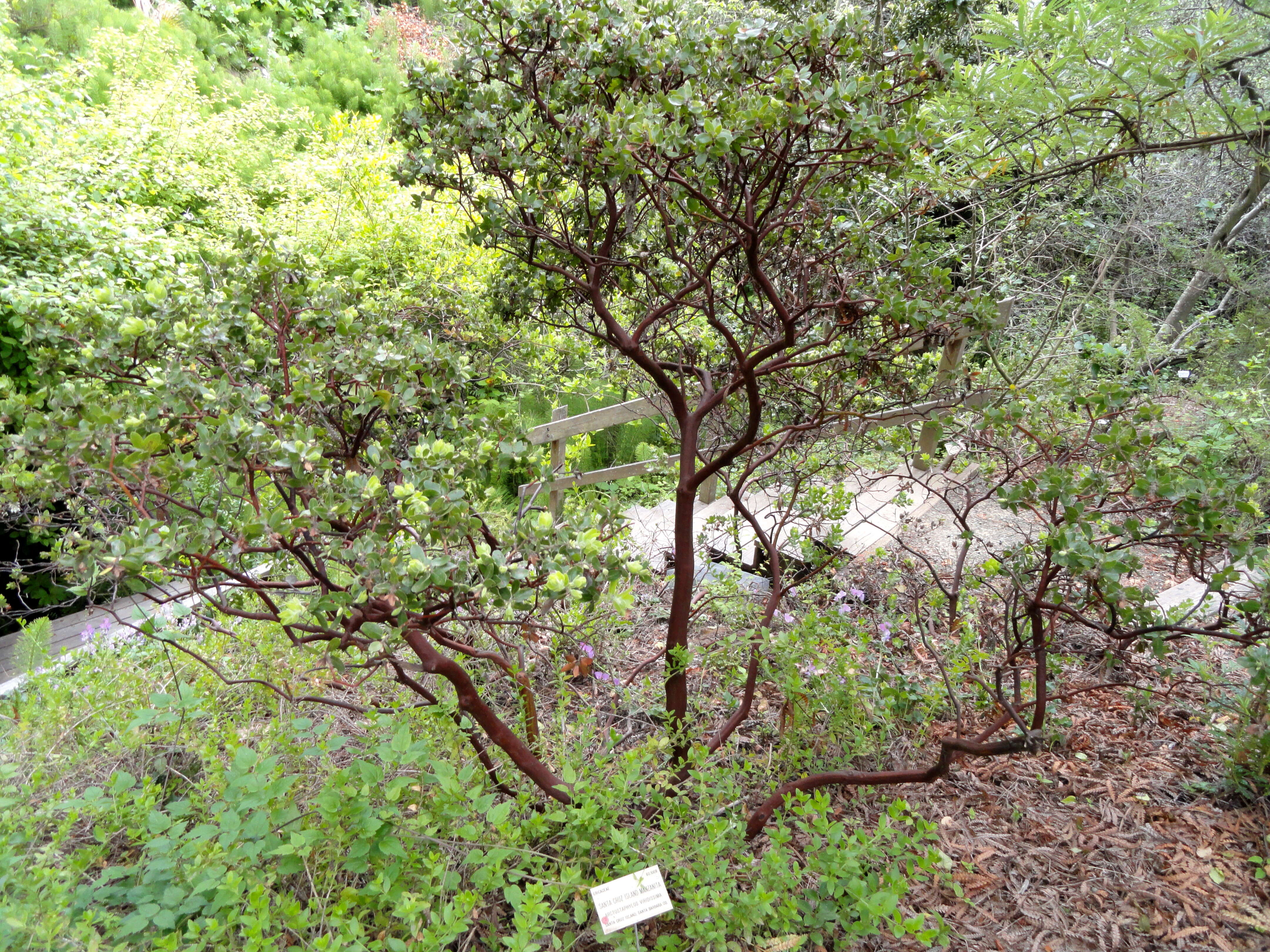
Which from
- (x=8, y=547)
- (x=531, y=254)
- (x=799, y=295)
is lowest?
(x=8, y=547)

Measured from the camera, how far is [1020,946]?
6.44ft

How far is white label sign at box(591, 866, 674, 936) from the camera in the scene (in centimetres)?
154

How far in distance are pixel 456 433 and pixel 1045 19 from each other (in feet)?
7.48

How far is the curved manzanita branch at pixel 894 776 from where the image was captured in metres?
1.77

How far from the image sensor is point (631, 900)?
1574 mm

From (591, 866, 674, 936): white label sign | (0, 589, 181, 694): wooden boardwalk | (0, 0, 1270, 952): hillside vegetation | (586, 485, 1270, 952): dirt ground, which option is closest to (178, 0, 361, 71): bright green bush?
(0, 0, 1270, 952): hillside vegetation

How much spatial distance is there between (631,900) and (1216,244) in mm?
7125

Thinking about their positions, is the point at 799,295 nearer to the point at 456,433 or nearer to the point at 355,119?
the point at 456,433

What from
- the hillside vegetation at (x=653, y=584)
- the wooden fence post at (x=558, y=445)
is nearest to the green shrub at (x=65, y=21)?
the hillside vegetation at (x=653, y=584)

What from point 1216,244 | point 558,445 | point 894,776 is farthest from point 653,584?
point 1216,244

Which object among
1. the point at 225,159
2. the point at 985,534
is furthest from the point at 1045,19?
the point at 225,159

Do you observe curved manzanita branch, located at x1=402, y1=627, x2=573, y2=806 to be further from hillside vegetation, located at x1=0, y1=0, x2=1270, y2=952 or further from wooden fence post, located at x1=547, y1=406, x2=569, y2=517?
wooden fence post, located at x1=547, y1=406, x2=569, y2=517

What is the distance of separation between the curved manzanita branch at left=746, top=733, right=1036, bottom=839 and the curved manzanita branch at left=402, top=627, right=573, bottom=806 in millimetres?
571

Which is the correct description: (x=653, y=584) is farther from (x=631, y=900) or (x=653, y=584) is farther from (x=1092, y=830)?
(x=631, y=900)
